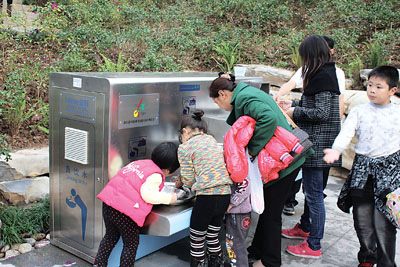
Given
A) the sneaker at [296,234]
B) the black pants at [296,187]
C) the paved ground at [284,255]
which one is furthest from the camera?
the sneaker at [296,234]

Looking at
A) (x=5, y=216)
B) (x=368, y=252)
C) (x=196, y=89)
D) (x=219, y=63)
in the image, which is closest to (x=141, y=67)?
(x=219, y=63)

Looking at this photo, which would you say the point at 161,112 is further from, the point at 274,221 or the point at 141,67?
the point at 141,67

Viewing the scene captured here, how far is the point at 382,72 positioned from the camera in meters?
2.89

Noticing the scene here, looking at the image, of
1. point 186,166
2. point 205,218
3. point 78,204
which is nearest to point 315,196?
point 205,218

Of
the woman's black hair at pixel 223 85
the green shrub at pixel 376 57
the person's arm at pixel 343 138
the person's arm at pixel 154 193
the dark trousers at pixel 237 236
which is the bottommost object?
the dark trousers at pixel 237 236

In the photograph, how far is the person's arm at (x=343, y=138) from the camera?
2.67 m

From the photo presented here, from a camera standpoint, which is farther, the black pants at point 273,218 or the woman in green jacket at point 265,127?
the black pants at point 273,218

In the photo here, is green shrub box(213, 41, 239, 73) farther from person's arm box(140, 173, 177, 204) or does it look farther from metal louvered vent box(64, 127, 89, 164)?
person's arm box(140, 173, 177, 204)

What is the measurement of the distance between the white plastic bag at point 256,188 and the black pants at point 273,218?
0.32ft

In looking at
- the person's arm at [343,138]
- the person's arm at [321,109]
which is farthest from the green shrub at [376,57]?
the person's arm at [343,138]

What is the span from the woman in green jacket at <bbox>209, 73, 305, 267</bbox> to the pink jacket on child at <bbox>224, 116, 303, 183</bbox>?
54 millimetres

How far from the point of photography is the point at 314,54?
3211mm

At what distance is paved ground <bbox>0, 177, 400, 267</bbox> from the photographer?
3.20 meters

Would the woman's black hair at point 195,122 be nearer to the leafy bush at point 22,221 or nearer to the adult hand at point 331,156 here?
the adult hand at point 331,156
